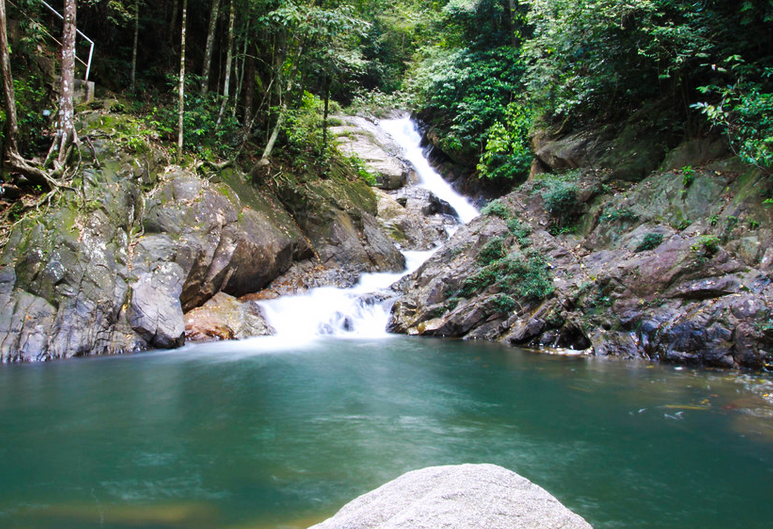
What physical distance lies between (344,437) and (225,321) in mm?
6110

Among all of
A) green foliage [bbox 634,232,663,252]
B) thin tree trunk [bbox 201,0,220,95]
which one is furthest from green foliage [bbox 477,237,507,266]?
thin tree trunk [bbox 201,0,220,95]

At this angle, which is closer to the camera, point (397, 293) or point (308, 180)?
point (397, 293)

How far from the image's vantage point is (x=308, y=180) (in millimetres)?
15156

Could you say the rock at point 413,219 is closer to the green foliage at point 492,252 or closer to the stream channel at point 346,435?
the green foliage at point 492,252

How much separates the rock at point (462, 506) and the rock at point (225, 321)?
27.6 ft

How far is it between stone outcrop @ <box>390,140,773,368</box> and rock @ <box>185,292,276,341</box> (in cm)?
337

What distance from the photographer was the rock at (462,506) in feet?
6.53

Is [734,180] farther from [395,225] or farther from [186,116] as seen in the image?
[186,116]

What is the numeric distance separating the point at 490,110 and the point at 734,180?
10986mm

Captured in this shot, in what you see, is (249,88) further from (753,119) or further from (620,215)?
(753,119)

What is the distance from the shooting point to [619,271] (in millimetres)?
9734

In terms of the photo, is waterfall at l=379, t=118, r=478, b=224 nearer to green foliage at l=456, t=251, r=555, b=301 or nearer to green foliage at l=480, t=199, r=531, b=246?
green foliage at l=480, t=199, r=531, b=246

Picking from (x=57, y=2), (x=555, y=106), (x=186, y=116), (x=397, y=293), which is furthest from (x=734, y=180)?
(x=57, y=2)

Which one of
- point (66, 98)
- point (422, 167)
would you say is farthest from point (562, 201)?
point (422, 167)
